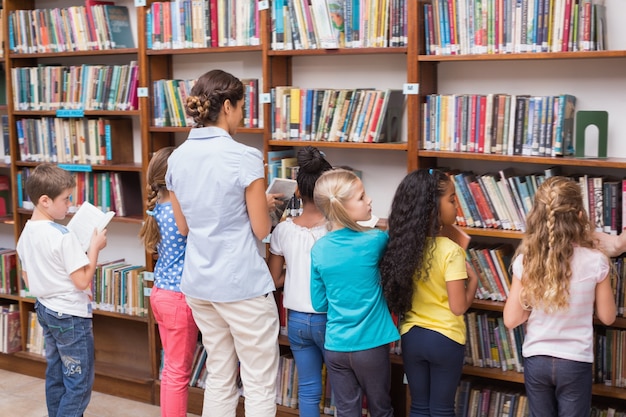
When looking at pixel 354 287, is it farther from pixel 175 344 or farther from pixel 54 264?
pixel 54 264

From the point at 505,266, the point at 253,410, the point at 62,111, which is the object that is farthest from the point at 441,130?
the point at 62,111

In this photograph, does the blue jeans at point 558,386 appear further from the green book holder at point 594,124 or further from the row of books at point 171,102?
the row of books at point 171,102

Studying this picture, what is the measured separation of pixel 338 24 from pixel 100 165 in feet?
5.24

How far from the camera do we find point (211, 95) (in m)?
2.75

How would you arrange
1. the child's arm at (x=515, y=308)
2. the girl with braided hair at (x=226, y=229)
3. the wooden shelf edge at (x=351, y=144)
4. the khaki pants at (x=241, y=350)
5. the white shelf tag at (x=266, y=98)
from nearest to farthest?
the child's arm at (x=515, y=308)
the girl with braided hair at (x=226, y=229)
the khaki pants at (x=241, y=350)
the wooden shelf edge at (x=351, y=144)
the white shelf tag at (x=266, y=98)

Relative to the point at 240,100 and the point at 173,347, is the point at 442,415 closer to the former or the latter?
the point at 173,347

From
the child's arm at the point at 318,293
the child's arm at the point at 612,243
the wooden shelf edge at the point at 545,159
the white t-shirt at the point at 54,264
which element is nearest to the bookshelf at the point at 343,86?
the wooden shelf edge at the point at 545,159

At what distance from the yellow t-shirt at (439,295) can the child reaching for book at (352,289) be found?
117 millimetres

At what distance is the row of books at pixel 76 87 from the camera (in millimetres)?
4129

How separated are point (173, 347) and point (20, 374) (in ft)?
6.17

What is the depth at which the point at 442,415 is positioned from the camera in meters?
2.85

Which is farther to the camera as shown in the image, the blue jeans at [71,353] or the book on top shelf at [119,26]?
the book on top shelf at [119,26]

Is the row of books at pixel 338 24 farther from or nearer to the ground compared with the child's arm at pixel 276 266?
farther from the ground

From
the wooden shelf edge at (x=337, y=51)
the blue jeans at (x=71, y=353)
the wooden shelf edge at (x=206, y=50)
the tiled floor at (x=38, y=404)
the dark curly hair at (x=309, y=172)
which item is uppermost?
the wooden shelf edge at (x=206, y=50)
